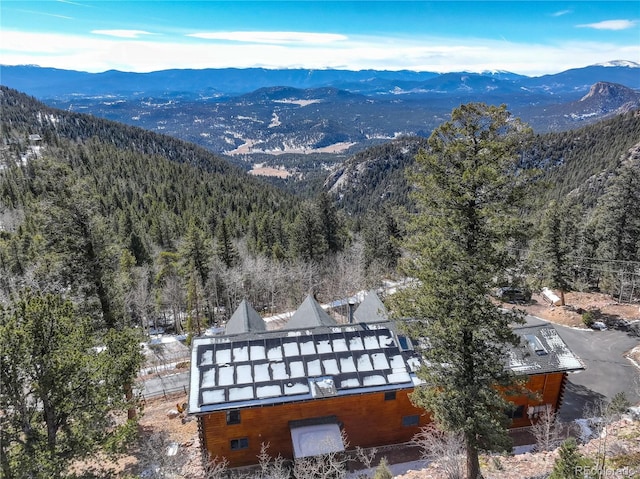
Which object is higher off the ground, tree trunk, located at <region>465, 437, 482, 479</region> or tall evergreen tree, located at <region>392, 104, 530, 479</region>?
tall evergreen tree, located at <region>392, 104, 530, 479</region>

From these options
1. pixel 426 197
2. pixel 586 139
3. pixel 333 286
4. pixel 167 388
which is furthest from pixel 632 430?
pixel 586 139

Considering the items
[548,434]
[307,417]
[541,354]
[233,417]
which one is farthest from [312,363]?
[541,354]

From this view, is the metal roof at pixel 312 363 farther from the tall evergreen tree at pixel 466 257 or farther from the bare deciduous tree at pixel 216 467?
the tall evergreen tree at pixel 466 257

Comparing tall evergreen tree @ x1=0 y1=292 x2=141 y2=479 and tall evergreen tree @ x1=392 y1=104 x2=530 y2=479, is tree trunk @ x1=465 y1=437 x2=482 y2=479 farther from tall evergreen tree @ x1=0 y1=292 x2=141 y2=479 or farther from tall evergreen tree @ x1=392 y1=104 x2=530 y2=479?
tall evergreen tree @ x1=0 y1=292 x2=141 y2=479

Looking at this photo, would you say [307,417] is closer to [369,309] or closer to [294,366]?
[294,366]

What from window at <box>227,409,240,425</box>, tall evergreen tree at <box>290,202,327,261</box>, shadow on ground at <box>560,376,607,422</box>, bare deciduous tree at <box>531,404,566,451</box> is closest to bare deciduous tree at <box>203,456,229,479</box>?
window at <box>227,409,240,425</box>
